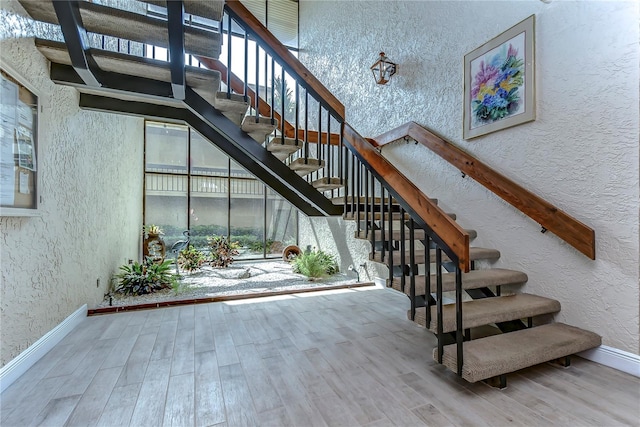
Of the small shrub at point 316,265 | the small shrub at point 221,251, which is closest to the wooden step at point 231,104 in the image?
the small shrub at point 316,265

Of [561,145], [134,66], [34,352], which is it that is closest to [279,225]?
[134,66]

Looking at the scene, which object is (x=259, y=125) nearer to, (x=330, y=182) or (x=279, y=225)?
(x=330, y=182)

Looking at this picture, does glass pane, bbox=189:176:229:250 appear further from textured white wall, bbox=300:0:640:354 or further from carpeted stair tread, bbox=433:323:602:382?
carpeted stair tread, bbox=433:323:602:382

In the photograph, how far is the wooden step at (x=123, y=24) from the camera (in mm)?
1748

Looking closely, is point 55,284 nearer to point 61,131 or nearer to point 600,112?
point 61,131

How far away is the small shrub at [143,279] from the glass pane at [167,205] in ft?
6.74

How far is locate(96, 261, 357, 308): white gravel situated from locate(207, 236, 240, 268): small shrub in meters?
0.15

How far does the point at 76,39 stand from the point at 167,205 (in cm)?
477

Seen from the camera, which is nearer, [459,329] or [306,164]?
[459,329]

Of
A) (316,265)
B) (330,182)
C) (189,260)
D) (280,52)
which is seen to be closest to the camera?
(280,52)

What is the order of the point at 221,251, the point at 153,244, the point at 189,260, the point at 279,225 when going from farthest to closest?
the point at 279,225 → the point at 221,251 → the point at 153,244 → the point at 189,260

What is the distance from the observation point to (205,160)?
642 cm

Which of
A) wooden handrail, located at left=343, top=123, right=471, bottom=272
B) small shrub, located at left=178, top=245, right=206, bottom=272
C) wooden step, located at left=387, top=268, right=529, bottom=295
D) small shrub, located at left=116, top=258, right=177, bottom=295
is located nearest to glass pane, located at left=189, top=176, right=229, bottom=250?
small shrub, located at left=178, top=245, right=206, bottom=272

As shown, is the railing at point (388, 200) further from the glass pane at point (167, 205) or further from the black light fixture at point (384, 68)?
the glass pane at point (167, 205)
